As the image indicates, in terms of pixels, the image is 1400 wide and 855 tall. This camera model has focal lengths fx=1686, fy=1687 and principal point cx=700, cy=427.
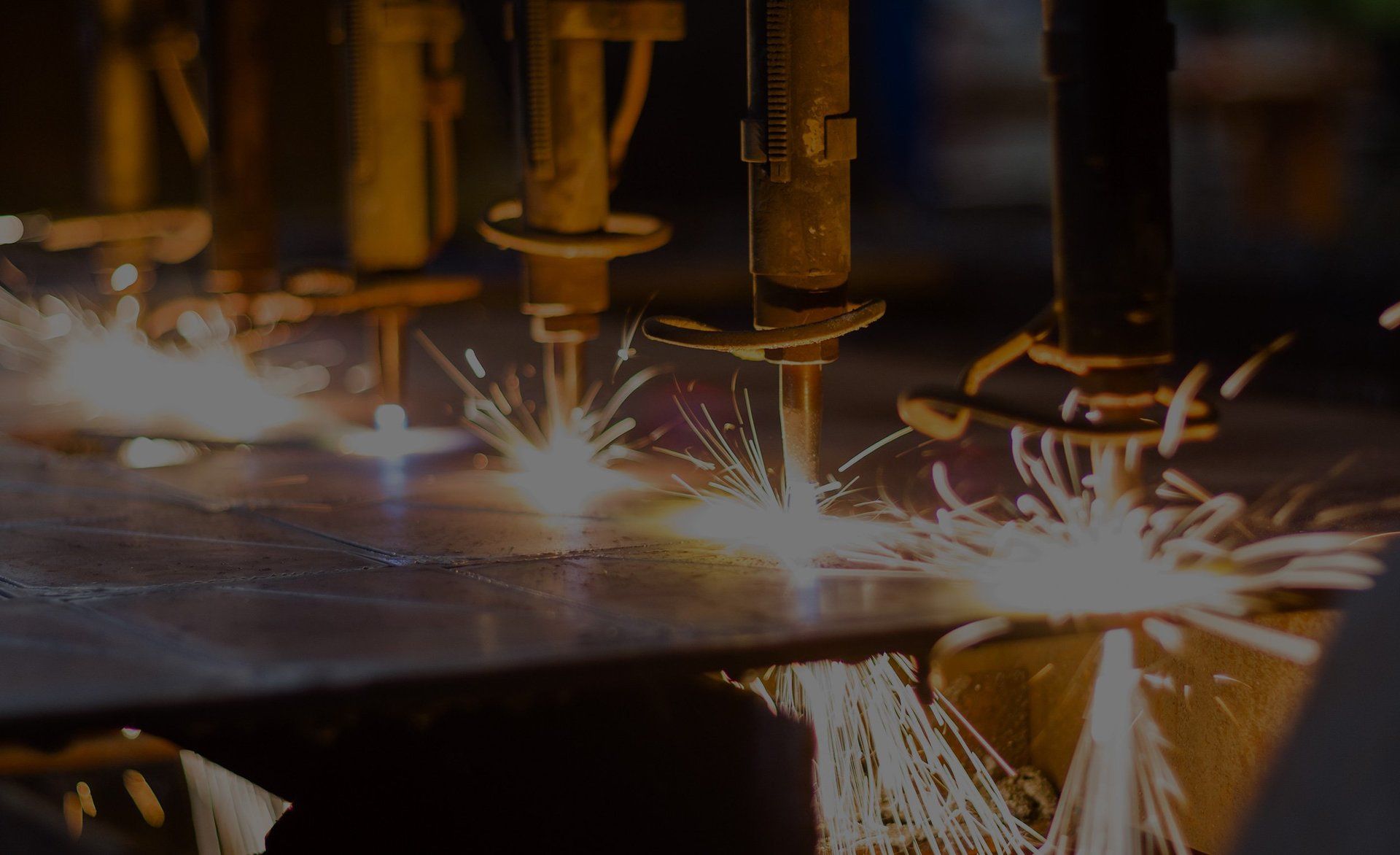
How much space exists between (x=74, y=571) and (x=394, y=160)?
1392 mm

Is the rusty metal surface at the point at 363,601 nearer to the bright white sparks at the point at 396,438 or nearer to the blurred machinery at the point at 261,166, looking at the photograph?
the bright white sparks at the point at 396,438

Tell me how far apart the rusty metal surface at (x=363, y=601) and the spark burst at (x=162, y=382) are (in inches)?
35.9

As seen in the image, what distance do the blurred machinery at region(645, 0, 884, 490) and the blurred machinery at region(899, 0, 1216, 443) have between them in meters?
0.31

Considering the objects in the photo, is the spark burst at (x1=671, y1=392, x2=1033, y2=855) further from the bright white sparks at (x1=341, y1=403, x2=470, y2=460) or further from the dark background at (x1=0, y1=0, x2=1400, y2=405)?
the dark background at (x1=0, y1=0, x2=1400, y2=405)

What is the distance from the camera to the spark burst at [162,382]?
→ 3.93 meters

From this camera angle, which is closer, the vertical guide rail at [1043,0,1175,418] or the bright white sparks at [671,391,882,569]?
the vertical guide rail at [1043,0,1175,418]

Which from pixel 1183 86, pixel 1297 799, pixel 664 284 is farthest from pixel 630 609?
pixel 1183 86

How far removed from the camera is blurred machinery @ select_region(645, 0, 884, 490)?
7.55 feet

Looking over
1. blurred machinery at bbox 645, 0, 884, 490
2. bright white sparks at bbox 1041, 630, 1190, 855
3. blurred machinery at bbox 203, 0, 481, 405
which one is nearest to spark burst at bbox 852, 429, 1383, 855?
bright white sparks at bbox 1041, 630, 1190, 855

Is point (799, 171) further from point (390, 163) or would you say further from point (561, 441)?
point (390, 163)

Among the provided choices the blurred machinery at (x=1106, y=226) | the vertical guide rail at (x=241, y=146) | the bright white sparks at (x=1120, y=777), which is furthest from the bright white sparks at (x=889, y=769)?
the vertical guide rail at (x=241, y=146)

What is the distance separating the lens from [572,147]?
2924mm

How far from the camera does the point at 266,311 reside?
390cm

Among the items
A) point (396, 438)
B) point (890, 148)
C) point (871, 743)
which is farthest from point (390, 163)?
point (890, 148)
